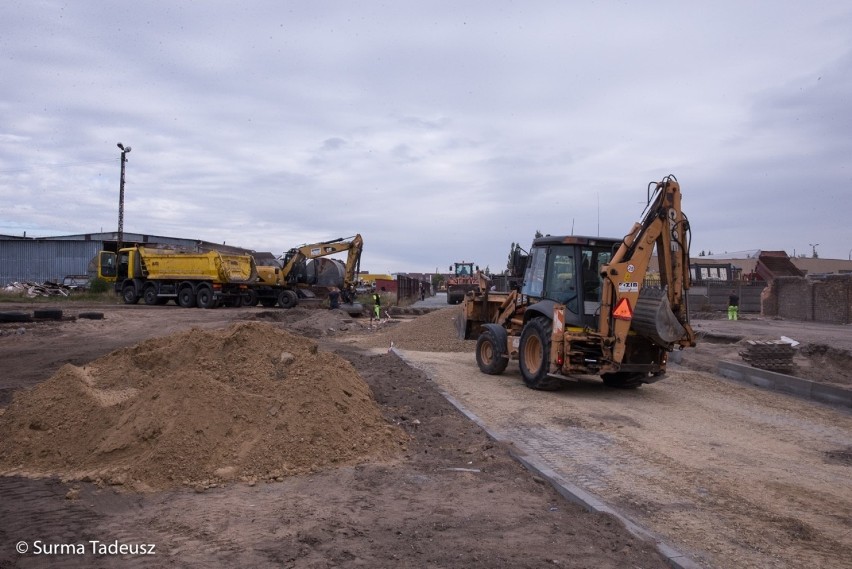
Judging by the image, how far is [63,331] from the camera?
63.4 feet

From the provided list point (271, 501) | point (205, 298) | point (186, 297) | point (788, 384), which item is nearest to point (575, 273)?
point (788, 384)

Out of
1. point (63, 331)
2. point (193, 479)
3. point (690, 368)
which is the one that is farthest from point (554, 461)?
point (63, 331)

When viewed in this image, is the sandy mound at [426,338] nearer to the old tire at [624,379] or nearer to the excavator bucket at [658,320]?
the old tire at [624,379]

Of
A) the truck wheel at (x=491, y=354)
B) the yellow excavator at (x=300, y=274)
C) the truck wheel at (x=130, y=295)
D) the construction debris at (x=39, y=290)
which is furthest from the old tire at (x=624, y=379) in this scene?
the construction debris at (x=39, y=290)

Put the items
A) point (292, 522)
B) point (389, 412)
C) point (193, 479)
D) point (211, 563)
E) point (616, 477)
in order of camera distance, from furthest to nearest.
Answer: point (389, 412)
point (616, 477)
point (193, 479)
point (292, 522)
point (211, 563)

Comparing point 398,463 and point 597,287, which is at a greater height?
point 597,287

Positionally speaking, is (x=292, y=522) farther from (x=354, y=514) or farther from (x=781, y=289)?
(x=781, y=289)

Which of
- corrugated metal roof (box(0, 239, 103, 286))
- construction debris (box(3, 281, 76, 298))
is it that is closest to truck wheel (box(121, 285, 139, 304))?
construction debris (box(3, 281, 76, 298))

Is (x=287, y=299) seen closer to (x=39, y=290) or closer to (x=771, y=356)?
(x=39, y=290)

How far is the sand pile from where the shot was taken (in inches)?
245

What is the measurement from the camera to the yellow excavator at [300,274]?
35406mm

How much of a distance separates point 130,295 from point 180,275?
389 centimetres

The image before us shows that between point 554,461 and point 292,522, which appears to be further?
point 554,461

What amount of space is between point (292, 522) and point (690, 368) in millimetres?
12528
